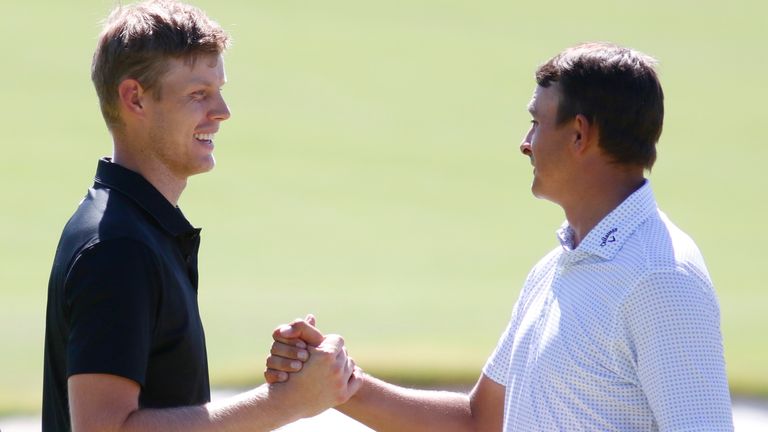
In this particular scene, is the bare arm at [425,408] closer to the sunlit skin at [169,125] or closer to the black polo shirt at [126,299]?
the black polo shirt at [126,299]

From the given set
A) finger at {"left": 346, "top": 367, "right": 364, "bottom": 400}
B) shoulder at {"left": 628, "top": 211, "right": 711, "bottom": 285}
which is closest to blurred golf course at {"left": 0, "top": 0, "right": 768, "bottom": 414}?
finger at {"left": 346, "top": 367, "right": 364, "bottom": 400}

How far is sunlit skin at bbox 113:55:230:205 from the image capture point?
3.07 metres

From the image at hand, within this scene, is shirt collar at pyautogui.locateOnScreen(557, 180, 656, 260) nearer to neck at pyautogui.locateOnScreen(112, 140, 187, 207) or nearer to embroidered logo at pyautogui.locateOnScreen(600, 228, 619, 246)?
embroidered logo at pyautogui.locateOnScreen(600, 228, 619, 246)

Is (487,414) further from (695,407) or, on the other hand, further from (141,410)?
(141,410)

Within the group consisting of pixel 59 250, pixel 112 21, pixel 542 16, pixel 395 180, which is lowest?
pixel 59 250

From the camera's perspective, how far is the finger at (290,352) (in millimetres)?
3115

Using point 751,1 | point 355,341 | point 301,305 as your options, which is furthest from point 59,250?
point 751,1

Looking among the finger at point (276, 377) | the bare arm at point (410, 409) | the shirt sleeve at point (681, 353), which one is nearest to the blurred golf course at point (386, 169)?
the bare arm at point (410, 409)

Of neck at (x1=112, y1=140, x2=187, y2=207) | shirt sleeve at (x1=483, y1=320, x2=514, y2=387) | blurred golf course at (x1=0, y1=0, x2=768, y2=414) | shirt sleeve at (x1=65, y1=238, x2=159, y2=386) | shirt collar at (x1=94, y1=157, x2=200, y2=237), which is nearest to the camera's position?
shirt sleeve at (x1=65, y1=238, x2=159, y2=386)

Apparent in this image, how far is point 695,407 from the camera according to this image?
2.69 m

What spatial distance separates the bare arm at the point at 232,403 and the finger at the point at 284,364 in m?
0.02

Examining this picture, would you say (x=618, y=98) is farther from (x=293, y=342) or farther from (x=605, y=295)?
(x=293, y=342)

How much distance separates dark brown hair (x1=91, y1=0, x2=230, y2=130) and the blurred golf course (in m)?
4.37

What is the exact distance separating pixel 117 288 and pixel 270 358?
0.57 meters
